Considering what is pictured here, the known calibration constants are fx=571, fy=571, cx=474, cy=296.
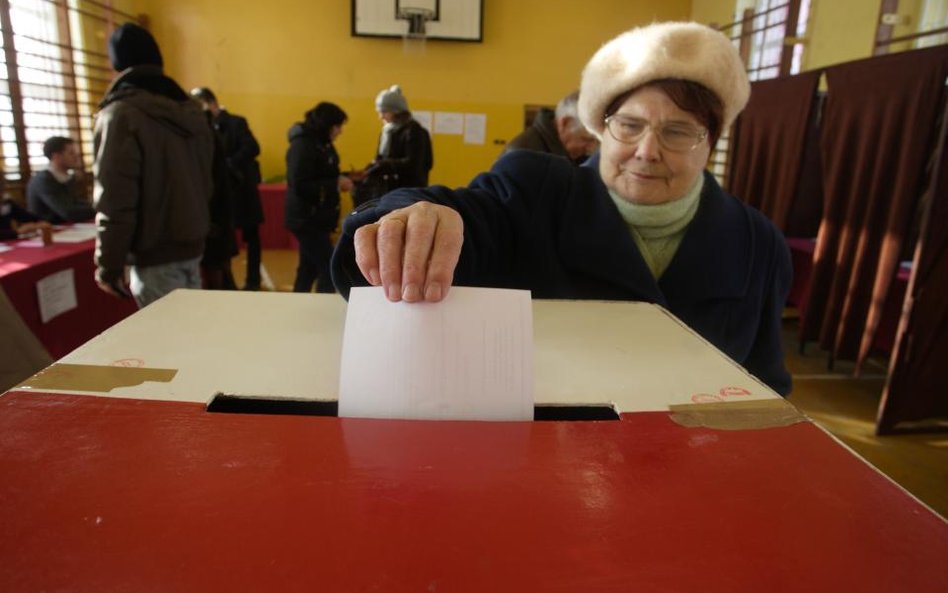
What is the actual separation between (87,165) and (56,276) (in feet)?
11.4

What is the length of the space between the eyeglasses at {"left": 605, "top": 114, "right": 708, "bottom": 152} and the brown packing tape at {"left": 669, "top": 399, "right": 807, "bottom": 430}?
26.3 inches

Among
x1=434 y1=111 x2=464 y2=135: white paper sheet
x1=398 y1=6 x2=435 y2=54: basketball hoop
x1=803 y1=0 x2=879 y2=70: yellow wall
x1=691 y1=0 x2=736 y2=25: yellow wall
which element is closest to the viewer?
x1=803 y1=0 x2=879 y2=70: yellow wall

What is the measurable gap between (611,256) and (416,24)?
227 inches

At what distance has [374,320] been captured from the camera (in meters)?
0.56

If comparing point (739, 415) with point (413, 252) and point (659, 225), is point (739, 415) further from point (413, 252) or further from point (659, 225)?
point (659, 225)

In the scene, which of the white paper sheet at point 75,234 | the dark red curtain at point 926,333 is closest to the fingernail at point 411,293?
the dark red curtain at point 926,333

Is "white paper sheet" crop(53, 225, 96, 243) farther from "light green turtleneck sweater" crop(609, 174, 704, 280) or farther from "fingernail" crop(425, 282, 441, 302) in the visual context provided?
"fingernail" crop(425, 282, 441, 302)

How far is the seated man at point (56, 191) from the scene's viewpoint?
3018 mm

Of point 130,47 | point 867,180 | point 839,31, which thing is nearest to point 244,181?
point 130,47

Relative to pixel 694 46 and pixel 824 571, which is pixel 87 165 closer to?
pixel 694 46

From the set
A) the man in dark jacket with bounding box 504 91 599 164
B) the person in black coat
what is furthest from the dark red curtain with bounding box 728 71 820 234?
the person in black coat

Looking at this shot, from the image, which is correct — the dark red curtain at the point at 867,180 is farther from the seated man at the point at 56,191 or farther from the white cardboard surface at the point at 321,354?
the seated man at the point at 56,191

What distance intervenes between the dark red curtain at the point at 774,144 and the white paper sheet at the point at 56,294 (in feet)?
12.3

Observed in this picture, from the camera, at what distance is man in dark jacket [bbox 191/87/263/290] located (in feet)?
13.7
